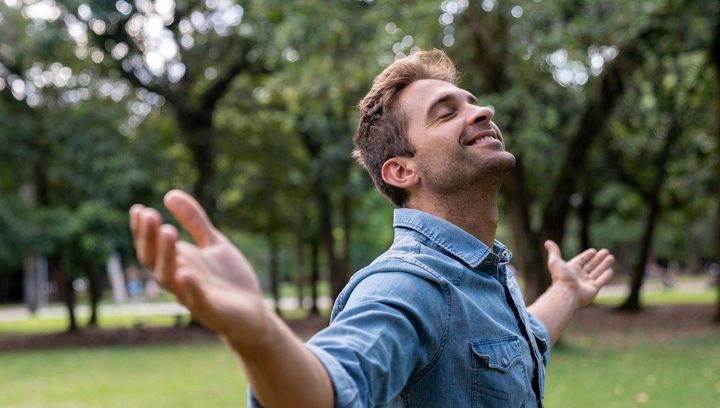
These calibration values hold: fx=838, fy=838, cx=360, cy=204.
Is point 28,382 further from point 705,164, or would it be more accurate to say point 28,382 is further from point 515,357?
point 705,164

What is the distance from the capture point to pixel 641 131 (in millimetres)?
21125

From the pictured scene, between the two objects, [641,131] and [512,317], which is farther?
[641,131]

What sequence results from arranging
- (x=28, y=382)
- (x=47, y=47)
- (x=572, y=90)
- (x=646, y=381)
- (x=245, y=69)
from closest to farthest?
(x=646, y=381) → (x=28, y=382) → (x=572, y=90) → (x=47, y=47) → (x=245, y=69)

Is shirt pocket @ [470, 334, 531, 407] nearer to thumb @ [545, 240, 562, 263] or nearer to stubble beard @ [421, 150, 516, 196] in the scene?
stubble beard @ [421, 150, 516, 196]

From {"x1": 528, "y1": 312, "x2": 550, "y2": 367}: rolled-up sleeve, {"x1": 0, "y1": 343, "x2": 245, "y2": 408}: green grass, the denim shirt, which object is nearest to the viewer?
the denim shirt

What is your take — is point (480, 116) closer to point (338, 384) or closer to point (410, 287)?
point (410, 287)

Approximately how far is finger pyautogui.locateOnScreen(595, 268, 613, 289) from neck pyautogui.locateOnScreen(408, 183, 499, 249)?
1.27 m

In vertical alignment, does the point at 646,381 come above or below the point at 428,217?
below

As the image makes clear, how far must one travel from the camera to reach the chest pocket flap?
6.54ft

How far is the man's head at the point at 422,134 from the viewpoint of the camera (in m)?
2.24

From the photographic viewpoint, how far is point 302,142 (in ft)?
69.1

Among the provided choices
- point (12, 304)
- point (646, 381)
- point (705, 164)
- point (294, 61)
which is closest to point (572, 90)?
point (294, 61)

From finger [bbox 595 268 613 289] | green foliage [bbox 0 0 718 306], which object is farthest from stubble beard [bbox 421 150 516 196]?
green foliage [bbox 0 0 718 306]

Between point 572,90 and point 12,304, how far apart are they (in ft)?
120
